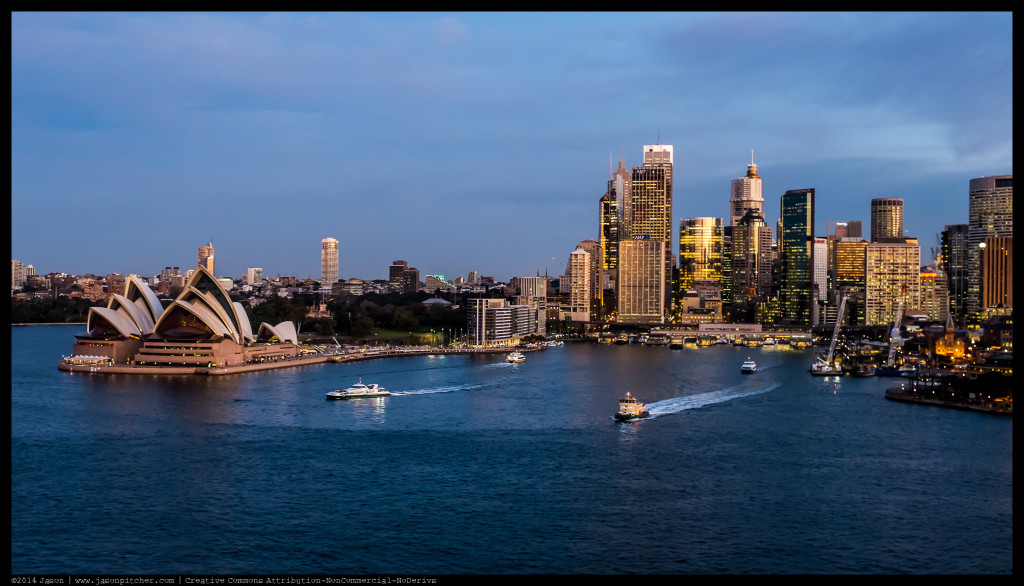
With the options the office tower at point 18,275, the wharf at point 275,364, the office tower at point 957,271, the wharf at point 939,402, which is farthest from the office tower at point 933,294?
the office tower at point 18,275

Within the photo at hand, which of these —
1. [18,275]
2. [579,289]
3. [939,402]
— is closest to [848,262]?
[579,289]

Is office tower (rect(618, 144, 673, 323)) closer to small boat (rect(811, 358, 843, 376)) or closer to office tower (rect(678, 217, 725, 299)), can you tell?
office tower (rect(678, 217, 725, 299))

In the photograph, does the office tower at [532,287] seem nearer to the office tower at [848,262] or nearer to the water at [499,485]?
the office tower at [848,262]

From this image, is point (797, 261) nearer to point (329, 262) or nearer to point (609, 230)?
point (609, 230)
